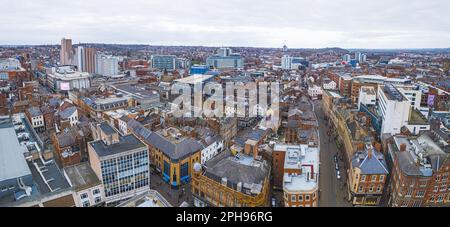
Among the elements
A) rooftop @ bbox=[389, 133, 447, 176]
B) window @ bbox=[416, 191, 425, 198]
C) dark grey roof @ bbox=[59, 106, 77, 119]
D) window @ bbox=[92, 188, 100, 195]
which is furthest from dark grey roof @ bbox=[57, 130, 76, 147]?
window @ bbox=[416, 191, 425, 198]

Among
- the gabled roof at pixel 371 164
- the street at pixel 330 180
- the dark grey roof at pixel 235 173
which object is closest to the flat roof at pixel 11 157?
the dark grey roof at pixel 235 173

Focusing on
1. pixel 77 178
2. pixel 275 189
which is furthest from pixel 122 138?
pixel 275 189
